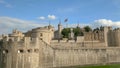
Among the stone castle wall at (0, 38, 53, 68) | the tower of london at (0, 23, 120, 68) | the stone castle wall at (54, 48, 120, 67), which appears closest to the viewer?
the stone castle wall at (0, 38, 53, 68)

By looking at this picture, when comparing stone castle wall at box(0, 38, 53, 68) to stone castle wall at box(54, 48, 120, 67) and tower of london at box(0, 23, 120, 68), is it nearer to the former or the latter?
tower of london at box(0, 23, 120, 68)

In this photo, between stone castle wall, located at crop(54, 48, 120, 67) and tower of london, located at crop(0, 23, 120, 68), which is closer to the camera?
tower of london, located at crop(0, 23, 120, 68)

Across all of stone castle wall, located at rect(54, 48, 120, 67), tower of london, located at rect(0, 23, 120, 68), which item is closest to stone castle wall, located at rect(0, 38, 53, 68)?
tower of london, located at rect(0, 23, 120, 68)

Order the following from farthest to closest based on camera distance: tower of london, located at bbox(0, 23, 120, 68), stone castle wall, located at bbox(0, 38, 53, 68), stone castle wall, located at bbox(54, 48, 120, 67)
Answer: stone castle wall, located at bbox(54, 48, 120, 67), tower of london, located at bbox(0, 23, 120, 68), stone castle wall, located at bbox(0, 38, 53, 68)

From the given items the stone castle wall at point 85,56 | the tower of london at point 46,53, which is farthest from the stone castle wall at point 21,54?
the stone castle wall at point 85,56

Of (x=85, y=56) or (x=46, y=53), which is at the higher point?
(x=46, y=53)

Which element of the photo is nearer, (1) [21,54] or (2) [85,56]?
(1) [21,54]

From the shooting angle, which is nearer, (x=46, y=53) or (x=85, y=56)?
(x=46, y=53)

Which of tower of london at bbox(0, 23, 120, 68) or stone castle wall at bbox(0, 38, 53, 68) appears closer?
stone castle wall at bbox(0, 38, 53, 68)

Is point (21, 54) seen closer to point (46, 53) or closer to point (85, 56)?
point (46, 53)

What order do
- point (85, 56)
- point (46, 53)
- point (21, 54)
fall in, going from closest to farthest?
point (21, 54) < point (46, 53) < point (85, 56)

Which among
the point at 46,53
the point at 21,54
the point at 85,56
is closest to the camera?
the point at 21,54

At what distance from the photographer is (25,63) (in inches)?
1237

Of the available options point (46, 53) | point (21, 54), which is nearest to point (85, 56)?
point (46, 53)
